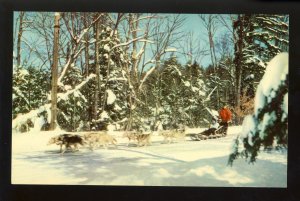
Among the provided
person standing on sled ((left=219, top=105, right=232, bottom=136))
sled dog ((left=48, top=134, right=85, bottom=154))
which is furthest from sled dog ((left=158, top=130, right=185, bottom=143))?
sled dog ((left=48, top=134, right=85, bottom=154))

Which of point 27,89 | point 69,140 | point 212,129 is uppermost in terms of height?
point 27,89

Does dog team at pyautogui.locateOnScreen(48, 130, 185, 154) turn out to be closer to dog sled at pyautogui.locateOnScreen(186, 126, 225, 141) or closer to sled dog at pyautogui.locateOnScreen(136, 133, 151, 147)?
sled dog at pyautogui.locateOnScreen(136, 133, 151, 147)

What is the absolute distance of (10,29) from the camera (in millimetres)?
5035

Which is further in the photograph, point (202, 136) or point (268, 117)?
point (202, 136)

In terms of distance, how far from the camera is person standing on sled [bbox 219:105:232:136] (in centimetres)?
504

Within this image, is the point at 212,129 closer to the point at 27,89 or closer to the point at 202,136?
the point at 202,136

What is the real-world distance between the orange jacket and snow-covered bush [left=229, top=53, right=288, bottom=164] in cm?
20

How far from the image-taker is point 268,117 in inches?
194

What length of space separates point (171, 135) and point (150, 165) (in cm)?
43

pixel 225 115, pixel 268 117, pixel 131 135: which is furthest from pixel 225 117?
pixel 131 135

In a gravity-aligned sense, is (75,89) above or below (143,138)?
above

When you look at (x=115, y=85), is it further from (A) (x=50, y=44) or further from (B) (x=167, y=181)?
(B) (x=167, y=181)

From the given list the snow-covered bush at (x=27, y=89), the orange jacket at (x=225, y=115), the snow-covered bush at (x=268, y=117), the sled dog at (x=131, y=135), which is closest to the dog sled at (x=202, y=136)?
the orange jacket at (x=225, y=115)

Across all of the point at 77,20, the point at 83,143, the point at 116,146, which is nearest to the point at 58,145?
the point at 83,143
